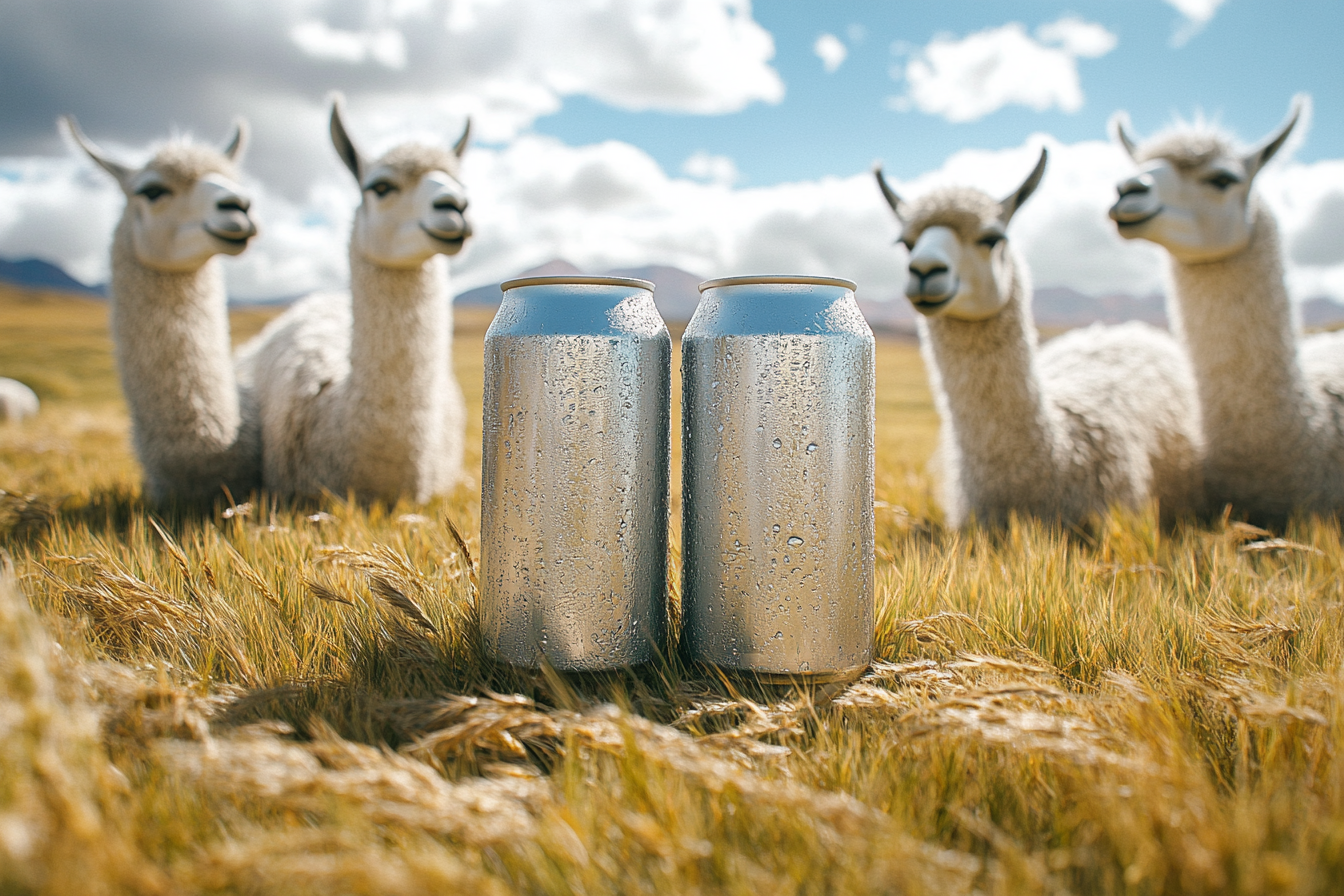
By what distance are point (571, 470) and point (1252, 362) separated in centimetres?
385

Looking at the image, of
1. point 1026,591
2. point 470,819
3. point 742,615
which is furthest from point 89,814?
point 1026,591

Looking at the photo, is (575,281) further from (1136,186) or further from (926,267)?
(1136,186)

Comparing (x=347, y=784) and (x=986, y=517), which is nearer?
(x=347, y=784)

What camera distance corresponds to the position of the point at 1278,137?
13.1 ft

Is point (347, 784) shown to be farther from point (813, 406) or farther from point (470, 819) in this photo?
point (813, 406)

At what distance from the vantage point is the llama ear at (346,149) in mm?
3889

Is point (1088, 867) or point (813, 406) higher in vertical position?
point (813, 406)

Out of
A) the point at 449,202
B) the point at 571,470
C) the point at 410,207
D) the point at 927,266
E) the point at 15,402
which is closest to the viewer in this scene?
the point at 571,470

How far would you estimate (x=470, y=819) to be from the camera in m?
1.16

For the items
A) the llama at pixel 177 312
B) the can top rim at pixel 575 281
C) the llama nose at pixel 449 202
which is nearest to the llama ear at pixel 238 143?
the llama at pixel 177 312

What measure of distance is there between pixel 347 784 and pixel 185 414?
11.7ft

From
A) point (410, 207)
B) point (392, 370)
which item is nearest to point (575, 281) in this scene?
point (410, 207)

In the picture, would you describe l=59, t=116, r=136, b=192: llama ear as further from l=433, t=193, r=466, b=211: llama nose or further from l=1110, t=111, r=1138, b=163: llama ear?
l=1110, t=111, r=1138, b=163: llama ear

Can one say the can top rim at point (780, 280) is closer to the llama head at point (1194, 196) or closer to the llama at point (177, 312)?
the llama head at point (1194, 196)
